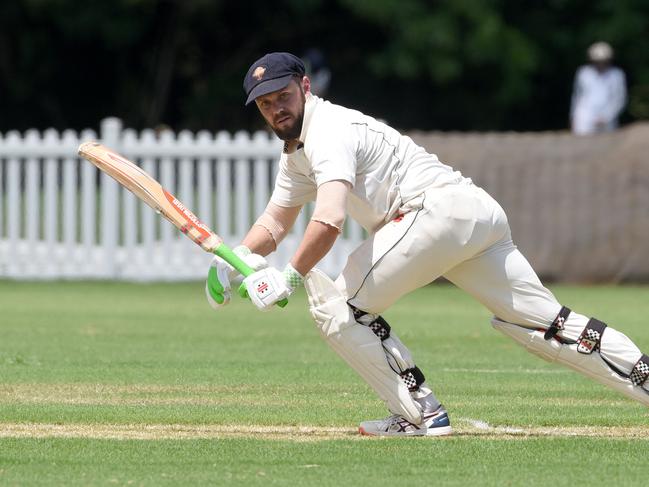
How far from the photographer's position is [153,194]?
7105mm

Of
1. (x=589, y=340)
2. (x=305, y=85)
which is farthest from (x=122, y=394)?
(x=589, y=340)

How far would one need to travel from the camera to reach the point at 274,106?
6590 millimetres

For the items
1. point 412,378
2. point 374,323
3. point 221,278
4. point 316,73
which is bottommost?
point 412,378

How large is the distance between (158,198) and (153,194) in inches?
1.5

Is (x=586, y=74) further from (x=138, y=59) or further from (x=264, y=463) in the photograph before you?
(x=138, y=59)

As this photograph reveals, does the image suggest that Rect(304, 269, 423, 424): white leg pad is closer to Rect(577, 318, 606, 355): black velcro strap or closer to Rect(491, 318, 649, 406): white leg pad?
Rect(491, 318, 649, 406): white leg pad

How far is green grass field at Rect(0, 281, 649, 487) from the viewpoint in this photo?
583 centimetres

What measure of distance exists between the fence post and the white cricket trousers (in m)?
9.35

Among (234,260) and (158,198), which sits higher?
(158,198)

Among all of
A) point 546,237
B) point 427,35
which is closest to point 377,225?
point 546,237

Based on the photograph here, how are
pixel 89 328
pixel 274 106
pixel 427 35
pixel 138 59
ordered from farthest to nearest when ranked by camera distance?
pixel 138 59 → pixel 427 35 → pixel 89 328 → pixel 274 106

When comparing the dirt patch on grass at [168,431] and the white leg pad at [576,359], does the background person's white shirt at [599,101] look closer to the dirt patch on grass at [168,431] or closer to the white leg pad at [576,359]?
the white leg pad at [576,359]

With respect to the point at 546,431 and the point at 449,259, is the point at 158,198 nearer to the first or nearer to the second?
the point at 449,259

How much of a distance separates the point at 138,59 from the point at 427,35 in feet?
23.2
